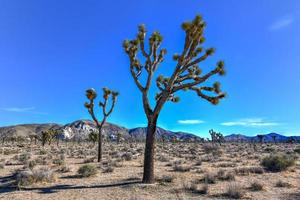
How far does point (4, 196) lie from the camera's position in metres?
9.88

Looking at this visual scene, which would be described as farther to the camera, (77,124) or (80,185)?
(77,124)

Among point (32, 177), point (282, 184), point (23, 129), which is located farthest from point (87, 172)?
point (23, 129)

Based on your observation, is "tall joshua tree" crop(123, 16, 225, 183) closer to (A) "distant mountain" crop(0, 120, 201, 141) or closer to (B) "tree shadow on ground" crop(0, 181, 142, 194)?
(B) "tree shadow on ground" crop(0, 181, 142, 194)

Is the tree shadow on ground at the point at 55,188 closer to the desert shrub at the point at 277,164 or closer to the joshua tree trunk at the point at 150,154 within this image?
the joshua tree trunk at the point at 150,154

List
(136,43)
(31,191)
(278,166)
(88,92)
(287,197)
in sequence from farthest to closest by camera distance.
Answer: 1. (88,92)
2. (278,166)
3. (136,43)
4. (31,191)
5. (287,197)

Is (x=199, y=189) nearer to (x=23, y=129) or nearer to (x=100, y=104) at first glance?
(x=100, y=104)

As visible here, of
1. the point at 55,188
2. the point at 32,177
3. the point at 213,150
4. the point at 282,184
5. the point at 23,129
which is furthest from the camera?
the point at 23,129

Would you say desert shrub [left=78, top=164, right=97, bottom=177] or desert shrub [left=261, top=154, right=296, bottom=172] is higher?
desert shrub [left=261, top=154, right=296, bottom=172]

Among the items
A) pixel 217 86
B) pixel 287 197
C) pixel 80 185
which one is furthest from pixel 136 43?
pixel 287 197

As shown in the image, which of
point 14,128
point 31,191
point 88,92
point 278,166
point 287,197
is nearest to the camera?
point 287,197

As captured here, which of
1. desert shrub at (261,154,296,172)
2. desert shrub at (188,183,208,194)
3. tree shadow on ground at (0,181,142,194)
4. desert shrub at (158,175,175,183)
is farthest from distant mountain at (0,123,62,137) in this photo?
desert shrub at (188,183,208,194)

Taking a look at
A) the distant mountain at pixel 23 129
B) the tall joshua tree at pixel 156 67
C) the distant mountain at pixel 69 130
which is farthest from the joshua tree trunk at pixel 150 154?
the distant mountain at pixel 23 129

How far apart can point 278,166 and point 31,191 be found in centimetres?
1045

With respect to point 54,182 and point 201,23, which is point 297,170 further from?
point 54,182
